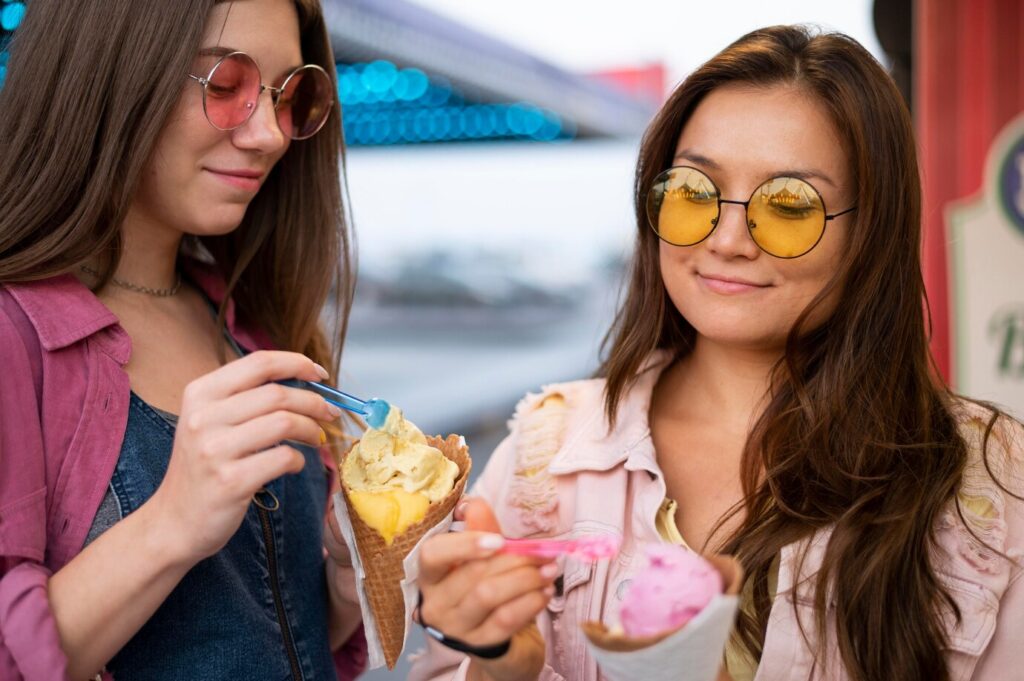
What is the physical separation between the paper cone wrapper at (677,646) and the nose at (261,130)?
44.3 inches

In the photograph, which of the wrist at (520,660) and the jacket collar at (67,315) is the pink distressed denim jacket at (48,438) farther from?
the wrist at (520,660)

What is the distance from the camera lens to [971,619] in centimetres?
168

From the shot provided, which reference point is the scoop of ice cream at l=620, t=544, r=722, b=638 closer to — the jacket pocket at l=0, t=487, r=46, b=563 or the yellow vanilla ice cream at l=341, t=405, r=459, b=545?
the yellow vanilla ice cream at l=341, t=405, r=459, b=545

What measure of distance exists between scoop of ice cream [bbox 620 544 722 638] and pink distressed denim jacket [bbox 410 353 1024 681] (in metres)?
0.27

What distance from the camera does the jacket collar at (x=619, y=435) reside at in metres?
1.98

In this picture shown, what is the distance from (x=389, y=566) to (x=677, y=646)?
0.65 meters

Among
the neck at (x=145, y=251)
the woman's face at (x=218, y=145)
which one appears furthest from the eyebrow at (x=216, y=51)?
the neck at (x=145, y=251)

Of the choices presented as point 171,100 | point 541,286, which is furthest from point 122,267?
point 541,286

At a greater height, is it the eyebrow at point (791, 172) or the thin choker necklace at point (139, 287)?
the eyebrow at point (791, 172)

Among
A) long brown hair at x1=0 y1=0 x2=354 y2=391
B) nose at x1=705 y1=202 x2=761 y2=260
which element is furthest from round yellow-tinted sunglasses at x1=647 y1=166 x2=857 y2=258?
long brown hair at x1=0 y1=0 x2=354 y2=391

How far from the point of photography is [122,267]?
1.92 m

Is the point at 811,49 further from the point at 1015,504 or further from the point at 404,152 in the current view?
the point at 404,152

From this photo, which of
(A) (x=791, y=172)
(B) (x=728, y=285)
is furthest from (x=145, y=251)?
(A) (x=791, y=172)

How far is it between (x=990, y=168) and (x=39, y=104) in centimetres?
330
